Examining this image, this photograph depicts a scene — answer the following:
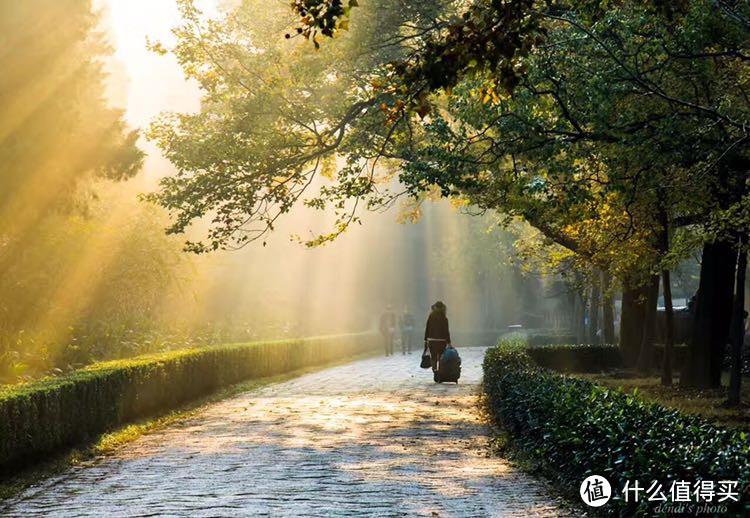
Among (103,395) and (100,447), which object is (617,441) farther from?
(103,395)

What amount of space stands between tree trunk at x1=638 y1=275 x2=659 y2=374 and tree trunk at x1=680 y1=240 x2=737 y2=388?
7.15m

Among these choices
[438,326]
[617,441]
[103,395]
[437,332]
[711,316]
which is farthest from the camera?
[437,332]

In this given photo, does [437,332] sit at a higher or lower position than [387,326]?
lower

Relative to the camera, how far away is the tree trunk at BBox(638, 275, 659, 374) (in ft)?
89.9

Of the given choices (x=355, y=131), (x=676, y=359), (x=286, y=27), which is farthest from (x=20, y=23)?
(x=676, y=359)

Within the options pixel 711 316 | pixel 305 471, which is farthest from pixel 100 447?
pixel 711 316

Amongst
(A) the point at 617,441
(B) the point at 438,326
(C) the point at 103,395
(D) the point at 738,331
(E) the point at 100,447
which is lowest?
(E) the point at 100,447

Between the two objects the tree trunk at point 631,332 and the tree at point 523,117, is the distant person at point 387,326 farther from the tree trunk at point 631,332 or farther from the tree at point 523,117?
the tree at point 523,117

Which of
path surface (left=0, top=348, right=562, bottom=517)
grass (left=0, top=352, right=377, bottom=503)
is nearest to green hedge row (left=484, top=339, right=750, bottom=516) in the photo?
path surface (left=0, top=348, right=562, bottom=517)

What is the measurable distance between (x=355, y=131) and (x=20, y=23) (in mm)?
6420

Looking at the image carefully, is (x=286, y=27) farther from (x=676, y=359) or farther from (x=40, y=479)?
(x=676, y=359)

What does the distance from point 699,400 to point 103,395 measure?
1031cm

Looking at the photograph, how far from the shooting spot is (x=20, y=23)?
19.4 meters

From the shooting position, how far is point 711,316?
19.6 m
